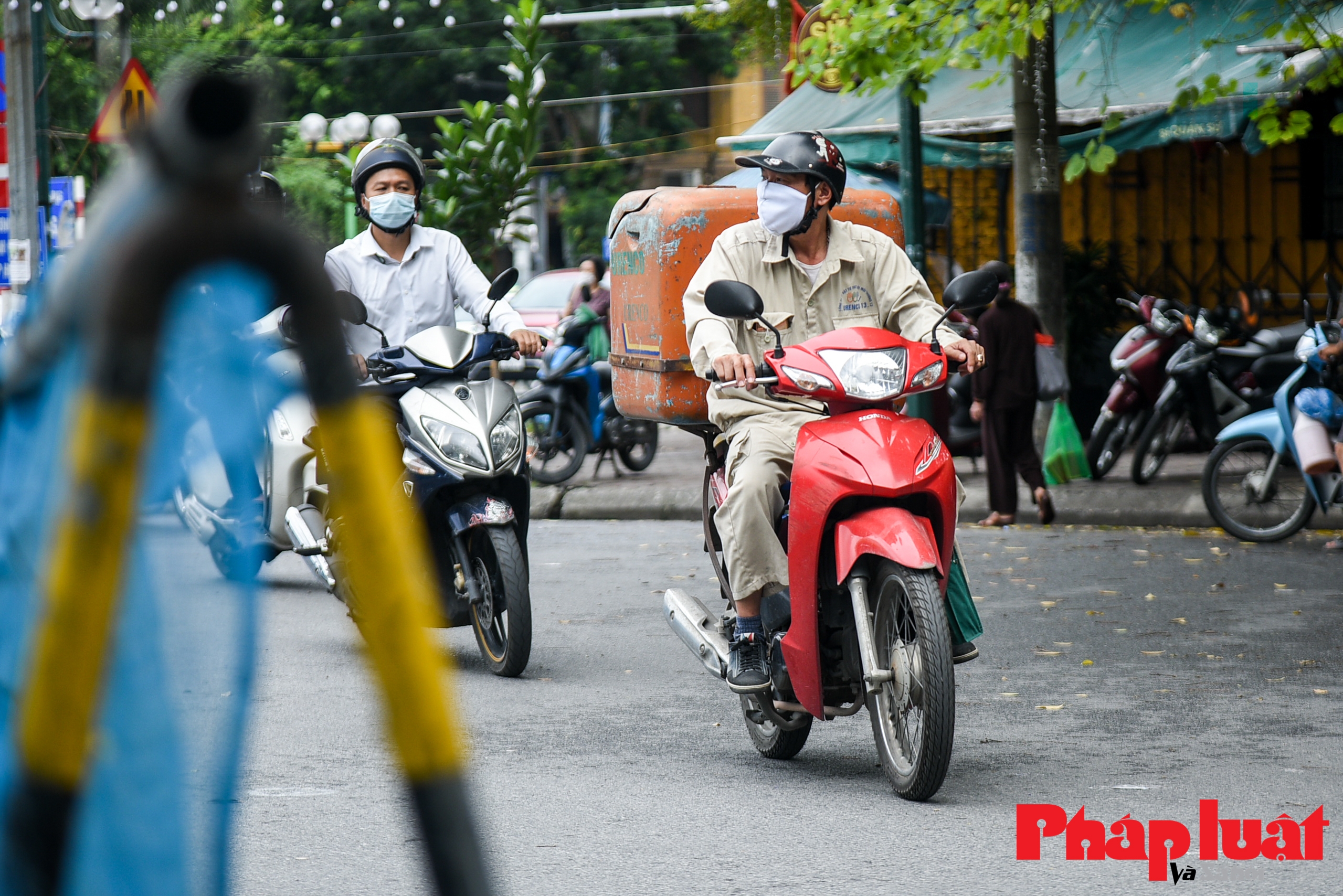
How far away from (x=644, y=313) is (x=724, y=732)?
1.44 meters

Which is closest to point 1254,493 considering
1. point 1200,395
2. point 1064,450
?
point 1064,450

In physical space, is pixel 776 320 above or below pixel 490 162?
below

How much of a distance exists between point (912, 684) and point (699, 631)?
3.09 ft

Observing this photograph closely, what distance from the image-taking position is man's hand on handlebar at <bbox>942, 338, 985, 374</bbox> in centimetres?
462

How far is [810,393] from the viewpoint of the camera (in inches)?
171

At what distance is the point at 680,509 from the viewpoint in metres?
11.5

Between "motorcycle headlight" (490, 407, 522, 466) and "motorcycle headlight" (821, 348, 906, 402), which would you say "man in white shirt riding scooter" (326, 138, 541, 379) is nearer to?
"motorcycle headlight" (490, 407, 522, 466)

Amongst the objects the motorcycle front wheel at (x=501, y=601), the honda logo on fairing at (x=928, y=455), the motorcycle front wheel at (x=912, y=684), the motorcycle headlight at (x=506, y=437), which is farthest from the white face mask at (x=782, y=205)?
the motorcycle front wheel at (x=501, y=601)

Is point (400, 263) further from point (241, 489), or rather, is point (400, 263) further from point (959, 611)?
point (241, 489)

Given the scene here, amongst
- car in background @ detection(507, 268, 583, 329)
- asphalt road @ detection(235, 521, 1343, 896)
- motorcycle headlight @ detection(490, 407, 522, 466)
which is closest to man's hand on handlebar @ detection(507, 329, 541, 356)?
motorcycle headlight @ detection(490, 407, 522, 466)

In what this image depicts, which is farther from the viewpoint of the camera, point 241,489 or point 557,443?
point 557,443

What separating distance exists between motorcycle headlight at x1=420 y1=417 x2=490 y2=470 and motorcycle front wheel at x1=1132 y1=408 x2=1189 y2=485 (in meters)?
6.80

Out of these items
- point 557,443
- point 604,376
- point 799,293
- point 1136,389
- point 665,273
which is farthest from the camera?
point 604,376

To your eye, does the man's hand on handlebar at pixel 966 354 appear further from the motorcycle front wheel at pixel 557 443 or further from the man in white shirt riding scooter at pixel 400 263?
the motorcycle front wheel at pixel 557 443
